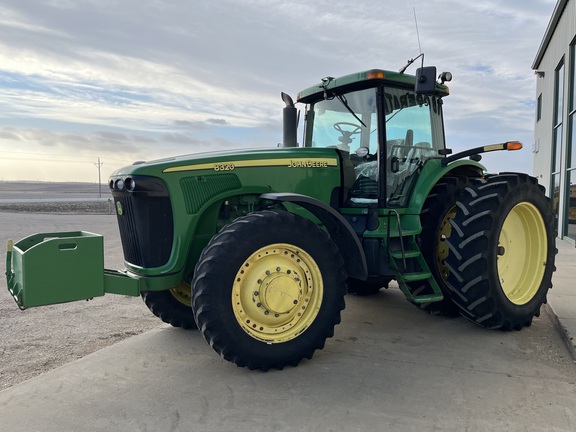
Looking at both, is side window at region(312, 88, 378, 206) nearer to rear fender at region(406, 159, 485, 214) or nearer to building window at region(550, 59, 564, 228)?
rear fender at region(406, 159, 485, 214)

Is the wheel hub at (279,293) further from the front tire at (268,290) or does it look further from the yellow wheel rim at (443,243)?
the yellow wheel rim at (443,243)

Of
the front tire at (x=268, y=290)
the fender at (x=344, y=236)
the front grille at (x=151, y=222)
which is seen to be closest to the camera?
the front tire at (x=268, y=290)

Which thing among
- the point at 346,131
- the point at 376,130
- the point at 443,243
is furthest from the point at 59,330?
the point at 443,243

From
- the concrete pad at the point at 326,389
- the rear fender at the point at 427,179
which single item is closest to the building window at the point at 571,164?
the rear fender at the point at 427,179

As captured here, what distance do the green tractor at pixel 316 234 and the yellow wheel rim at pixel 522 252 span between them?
0.01 meters

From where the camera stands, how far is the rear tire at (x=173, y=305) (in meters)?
4.52

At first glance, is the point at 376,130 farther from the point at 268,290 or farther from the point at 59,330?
the point at 59,330

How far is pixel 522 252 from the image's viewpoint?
504cm

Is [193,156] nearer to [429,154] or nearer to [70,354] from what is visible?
[70,354]

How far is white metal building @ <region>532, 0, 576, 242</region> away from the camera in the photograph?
12.5 metres

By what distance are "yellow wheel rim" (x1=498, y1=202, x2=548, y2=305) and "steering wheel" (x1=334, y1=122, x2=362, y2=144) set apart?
1716mm

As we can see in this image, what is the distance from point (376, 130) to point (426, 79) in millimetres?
682

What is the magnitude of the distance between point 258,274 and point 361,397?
1092mm

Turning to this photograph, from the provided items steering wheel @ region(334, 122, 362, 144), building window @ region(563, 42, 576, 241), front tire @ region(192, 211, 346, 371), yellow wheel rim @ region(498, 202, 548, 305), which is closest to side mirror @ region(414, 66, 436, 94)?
steering wheel @ region(334, 122, 362, 144)
